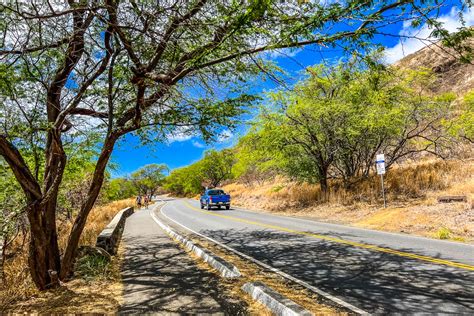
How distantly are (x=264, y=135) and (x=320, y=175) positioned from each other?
516 centimetres

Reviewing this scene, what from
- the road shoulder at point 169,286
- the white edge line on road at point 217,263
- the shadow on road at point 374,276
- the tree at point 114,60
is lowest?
the road shoulder at point 169,286

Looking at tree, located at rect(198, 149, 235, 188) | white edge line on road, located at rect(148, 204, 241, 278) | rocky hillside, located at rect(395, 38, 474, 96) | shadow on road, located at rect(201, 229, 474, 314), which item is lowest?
shadow on road, located at rect(201, 229, 474, 314)

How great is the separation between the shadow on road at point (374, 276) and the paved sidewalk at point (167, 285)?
1.96m

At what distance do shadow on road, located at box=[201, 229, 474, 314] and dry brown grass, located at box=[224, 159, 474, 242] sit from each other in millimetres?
4719

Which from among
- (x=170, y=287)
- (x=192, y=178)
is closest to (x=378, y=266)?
(x=170, y=287)

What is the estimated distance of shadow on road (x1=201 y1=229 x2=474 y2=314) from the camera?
4.94 metres

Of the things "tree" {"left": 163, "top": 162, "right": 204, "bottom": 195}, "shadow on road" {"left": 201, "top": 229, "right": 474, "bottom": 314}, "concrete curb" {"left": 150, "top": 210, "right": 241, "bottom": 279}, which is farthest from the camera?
"tree" {"left": 163, "top": 162, "right": 204, "bottom": 195}

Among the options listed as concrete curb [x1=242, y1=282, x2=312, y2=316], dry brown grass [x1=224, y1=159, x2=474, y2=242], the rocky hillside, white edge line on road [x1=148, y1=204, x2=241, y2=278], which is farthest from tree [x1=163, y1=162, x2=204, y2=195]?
concrete curb [x1=242, y1=282, x2=312, y2=316]

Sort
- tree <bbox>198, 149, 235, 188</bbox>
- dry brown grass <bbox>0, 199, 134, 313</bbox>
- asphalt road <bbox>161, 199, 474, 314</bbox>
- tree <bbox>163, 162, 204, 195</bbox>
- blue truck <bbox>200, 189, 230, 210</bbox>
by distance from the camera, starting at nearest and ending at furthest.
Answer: asphalt road <bbox>161, 199, 474, 314</bbox> → dry brown grass <bbox>0, 199, 134, 313</bbox> → blue truck <bbox>200, 189, 230, 210</bbox> → tree <bbox>198, 149, 235, 188</bbox> → tree <bbox>163, 162, 204, 195</bbox>

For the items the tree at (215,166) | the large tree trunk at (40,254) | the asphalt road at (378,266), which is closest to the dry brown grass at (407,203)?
the asphalt road at (378,266)

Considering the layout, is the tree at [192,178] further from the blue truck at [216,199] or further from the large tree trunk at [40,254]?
the large tree trunk at [40,254]

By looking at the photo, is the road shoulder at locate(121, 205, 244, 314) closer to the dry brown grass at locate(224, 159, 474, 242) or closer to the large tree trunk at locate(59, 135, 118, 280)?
the large tree trunk at locate(59, 135, 118, 280)

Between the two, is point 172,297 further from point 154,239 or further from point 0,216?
point 154,239

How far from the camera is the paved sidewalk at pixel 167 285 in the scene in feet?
16.4
